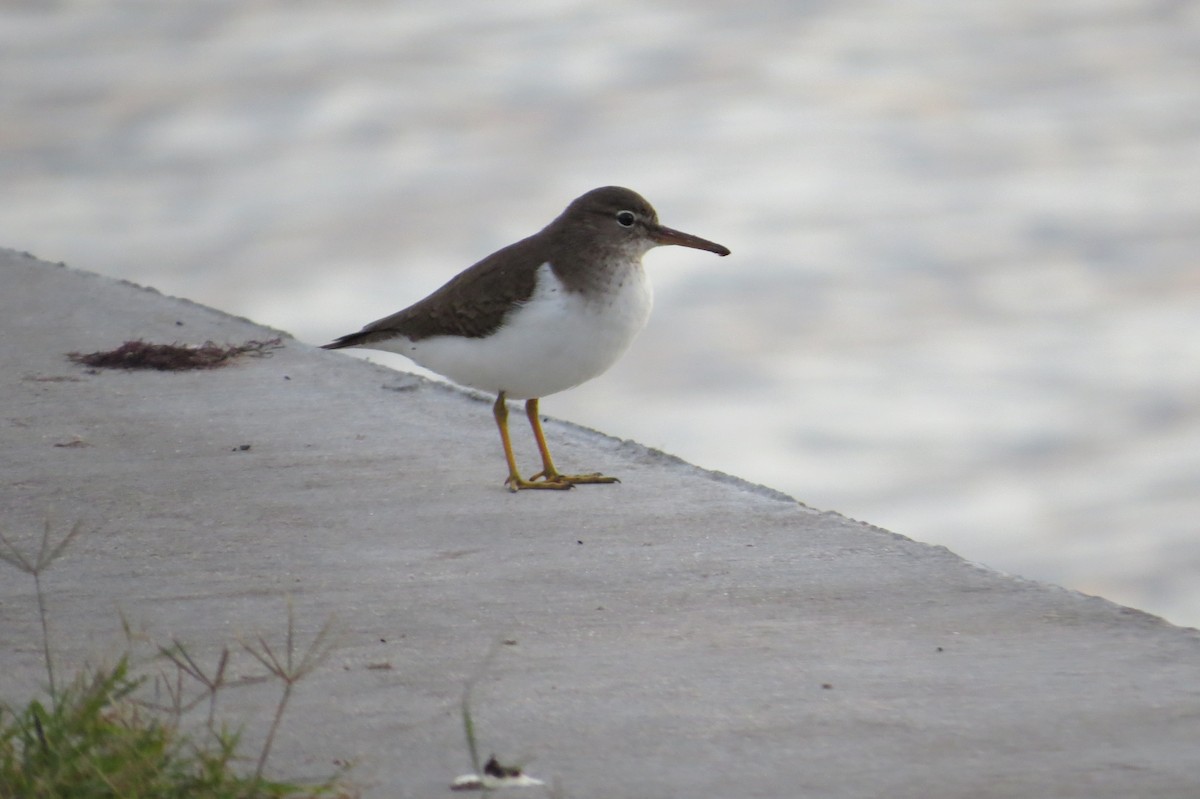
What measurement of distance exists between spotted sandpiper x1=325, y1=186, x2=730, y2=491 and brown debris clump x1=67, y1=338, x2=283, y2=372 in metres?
0.91

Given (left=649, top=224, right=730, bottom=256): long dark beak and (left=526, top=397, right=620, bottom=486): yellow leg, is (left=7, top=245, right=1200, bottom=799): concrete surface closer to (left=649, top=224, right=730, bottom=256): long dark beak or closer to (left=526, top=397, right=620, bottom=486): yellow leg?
(left=526, top=397, right=620, bottom=486): yellow leg

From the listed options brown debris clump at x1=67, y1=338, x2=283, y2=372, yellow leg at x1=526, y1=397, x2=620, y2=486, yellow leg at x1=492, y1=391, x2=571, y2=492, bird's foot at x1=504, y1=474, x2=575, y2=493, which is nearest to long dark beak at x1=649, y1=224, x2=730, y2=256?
yellow leg at x1=526, y1=397, x2=620, y2=486

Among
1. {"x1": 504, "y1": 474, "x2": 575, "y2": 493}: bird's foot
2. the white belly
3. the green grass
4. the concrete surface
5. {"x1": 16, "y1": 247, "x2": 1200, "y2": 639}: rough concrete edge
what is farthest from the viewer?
the white belly

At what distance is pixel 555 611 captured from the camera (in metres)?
5.00

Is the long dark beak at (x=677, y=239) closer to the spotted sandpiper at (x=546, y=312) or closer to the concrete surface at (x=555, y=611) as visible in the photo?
the spotted sandpiper at (x=546, y=312)

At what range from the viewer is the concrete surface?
13.1ft

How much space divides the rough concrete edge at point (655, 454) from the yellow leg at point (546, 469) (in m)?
0.30

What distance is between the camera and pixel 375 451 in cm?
656

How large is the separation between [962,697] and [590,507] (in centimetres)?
200

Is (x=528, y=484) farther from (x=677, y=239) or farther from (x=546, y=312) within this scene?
(x=677, y=239)

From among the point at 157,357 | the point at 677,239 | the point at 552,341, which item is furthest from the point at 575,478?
the point at 157,357

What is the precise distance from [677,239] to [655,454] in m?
1.10

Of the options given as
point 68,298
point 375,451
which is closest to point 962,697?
point 375,451

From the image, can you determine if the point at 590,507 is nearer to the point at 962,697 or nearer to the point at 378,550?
the point at 378,550
